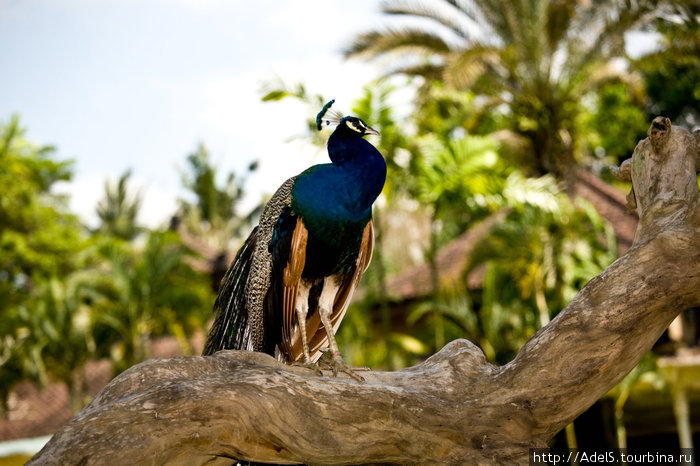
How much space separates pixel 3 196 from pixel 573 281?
54.6 feet

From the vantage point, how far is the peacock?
162 inches

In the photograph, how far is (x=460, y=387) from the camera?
3766 mm

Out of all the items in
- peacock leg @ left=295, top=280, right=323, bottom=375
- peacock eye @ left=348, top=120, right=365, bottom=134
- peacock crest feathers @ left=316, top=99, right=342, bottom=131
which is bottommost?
peacock leg @ left=295, top=280, right=323, bottom=375

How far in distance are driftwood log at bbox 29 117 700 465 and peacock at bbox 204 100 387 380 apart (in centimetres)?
47

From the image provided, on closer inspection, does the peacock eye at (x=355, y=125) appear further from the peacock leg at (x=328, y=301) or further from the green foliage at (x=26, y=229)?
the green foliage at (x=26, y=229)

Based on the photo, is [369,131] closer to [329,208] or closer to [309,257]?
[329,208]

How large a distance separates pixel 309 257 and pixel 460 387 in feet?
3.67

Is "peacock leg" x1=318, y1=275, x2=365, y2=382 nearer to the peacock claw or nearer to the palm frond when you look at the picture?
the peacock claw

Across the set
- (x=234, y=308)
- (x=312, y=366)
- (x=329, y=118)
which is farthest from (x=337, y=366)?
(x=329, y=118)

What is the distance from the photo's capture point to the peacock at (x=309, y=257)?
4117mm

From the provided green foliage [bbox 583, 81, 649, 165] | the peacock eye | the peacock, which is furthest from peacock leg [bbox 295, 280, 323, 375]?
green foliage [bbox 583, 81, 649, 165]

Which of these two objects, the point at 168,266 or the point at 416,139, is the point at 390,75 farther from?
the point at 168,266

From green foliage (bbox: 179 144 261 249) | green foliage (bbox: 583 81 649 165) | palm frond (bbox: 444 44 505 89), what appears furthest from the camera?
green foliage (bbox: 179 144 261 249)

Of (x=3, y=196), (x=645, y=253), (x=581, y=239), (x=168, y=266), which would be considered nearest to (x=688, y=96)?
(x=581, y=239)
